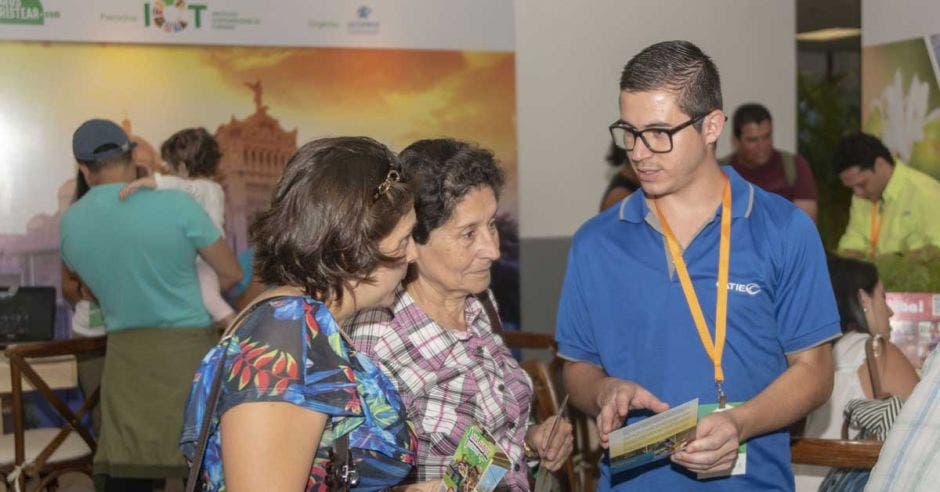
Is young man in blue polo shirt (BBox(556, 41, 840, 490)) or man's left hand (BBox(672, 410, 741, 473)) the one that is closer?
man's left hand (BBox(672, 410, 741, 473))

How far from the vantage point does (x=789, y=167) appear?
662cm

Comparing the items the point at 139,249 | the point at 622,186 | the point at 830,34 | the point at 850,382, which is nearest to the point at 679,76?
the point at 850,382

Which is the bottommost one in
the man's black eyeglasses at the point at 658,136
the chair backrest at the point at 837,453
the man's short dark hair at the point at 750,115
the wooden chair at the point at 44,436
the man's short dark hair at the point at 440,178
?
the wooden chair at the point at 44,436

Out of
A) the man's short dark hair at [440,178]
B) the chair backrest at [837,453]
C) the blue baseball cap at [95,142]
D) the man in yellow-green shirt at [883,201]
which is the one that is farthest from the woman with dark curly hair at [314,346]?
the man in yellow-green shirt at [883,201]

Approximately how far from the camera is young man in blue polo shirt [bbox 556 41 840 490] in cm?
225

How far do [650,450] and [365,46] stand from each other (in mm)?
4495

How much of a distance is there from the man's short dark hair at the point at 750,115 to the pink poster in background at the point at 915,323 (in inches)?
82.0

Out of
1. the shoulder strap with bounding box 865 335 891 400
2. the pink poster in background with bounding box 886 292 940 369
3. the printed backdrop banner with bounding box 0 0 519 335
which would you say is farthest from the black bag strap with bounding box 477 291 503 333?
the printed backdrop banner with bounding box 0 0 519 335

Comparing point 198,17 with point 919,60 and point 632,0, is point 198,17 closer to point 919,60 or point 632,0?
point 632,0

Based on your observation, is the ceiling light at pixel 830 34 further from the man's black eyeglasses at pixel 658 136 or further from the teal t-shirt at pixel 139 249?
the man's black eyeglasses at pixel 658 136

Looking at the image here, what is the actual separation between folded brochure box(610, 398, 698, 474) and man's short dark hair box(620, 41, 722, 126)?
1.95 ft

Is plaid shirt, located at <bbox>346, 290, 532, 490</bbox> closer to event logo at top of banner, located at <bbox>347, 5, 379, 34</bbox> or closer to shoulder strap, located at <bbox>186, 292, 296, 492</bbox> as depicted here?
shoulder strap, located at <bbox>186, 292, 296, 492</bbox>

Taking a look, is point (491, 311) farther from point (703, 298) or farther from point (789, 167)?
point (789, 167)

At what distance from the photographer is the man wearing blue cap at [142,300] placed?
13.7 ft
